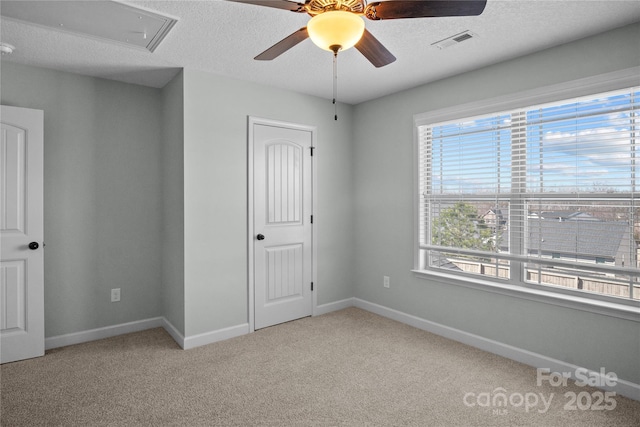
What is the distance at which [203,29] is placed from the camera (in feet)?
8.14

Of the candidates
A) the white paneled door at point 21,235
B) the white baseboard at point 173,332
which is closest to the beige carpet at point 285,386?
the white baseboard at point 173,332

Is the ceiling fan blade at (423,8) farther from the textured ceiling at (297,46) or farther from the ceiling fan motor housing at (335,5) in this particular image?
the textured ceiling at (297,46)

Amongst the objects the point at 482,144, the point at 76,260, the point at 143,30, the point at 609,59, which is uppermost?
the point at 143,30

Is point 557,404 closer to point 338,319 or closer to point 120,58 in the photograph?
point 338,319

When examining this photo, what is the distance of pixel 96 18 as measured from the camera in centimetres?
231

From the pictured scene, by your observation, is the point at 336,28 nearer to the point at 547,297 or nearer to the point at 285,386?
the point at 285,386

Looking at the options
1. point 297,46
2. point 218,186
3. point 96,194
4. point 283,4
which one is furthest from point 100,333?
point 283,4

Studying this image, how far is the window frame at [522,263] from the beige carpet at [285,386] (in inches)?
22.8

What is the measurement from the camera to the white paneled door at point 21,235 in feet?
9.51

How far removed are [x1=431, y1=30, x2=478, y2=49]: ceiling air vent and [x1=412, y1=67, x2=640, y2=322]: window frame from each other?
2.28ft

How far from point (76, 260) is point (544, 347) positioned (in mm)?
4119

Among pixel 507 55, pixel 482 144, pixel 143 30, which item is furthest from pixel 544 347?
pixel 143 30

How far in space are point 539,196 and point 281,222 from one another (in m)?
2.40

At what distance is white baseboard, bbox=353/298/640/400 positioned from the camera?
247 centimetres
